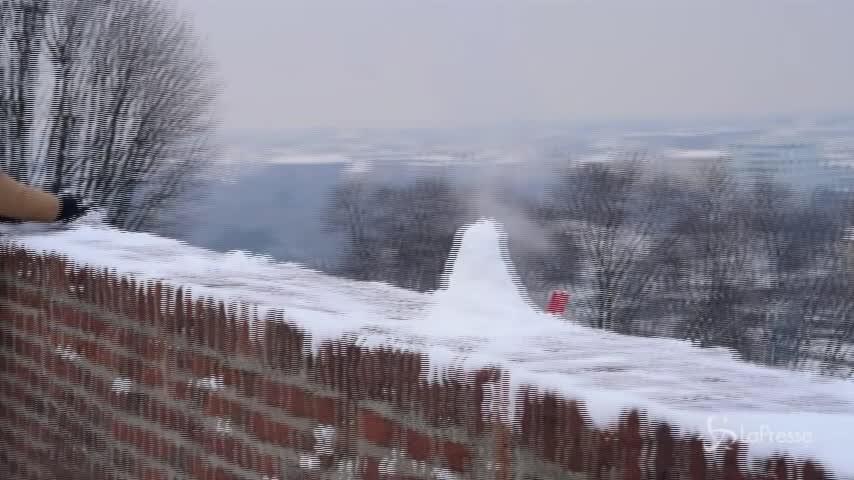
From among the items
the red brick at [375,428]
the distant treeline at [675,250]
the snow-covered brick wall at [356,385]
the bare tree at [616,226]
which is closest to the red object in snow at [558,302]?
the snow-covered brick wall at [356,385]

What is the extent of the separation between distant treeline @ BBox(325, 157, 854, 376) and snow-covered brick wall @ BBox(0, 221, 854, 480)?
12.9 m

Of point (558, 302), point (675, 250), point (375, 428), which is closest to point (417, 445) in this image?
point (375, 428)

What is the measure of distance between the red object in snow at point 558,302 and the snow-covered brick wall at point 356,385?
65cm

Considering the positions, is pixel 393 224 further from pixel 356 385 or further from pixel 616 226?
pixel 356 385

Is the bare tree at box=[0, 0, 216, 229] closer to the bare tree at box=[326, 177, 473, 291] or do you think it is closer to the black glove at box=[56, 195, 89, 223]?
the bare tree at box=[326, 177, 473, 291]

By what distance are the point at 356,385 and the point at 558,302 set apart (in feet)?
4.84

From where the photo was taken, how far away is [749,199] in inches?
1078

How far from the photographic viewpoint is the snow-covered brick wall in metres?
1.58

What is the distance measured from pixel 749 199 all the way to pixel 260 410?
26.9m

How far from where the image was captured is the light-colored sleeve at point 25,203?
446 cm

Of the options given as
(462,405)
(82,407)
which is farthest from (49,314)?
(462,405)

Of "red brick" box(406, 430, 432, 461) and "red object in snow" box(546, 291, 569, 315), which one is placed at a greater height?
"red object in snow" box(546, 291, 569, 315)

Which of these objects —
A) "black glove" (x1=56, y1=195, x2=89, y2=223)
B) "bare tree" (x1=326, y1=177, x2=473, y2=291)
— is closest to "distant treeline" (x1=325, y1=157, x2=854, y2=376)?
"bare tree" (x1=326, y1=177, x2=473, y2=291)

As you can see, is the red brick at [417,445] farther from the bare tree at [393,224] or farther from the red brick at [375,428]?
the bare tree at [393,224]
